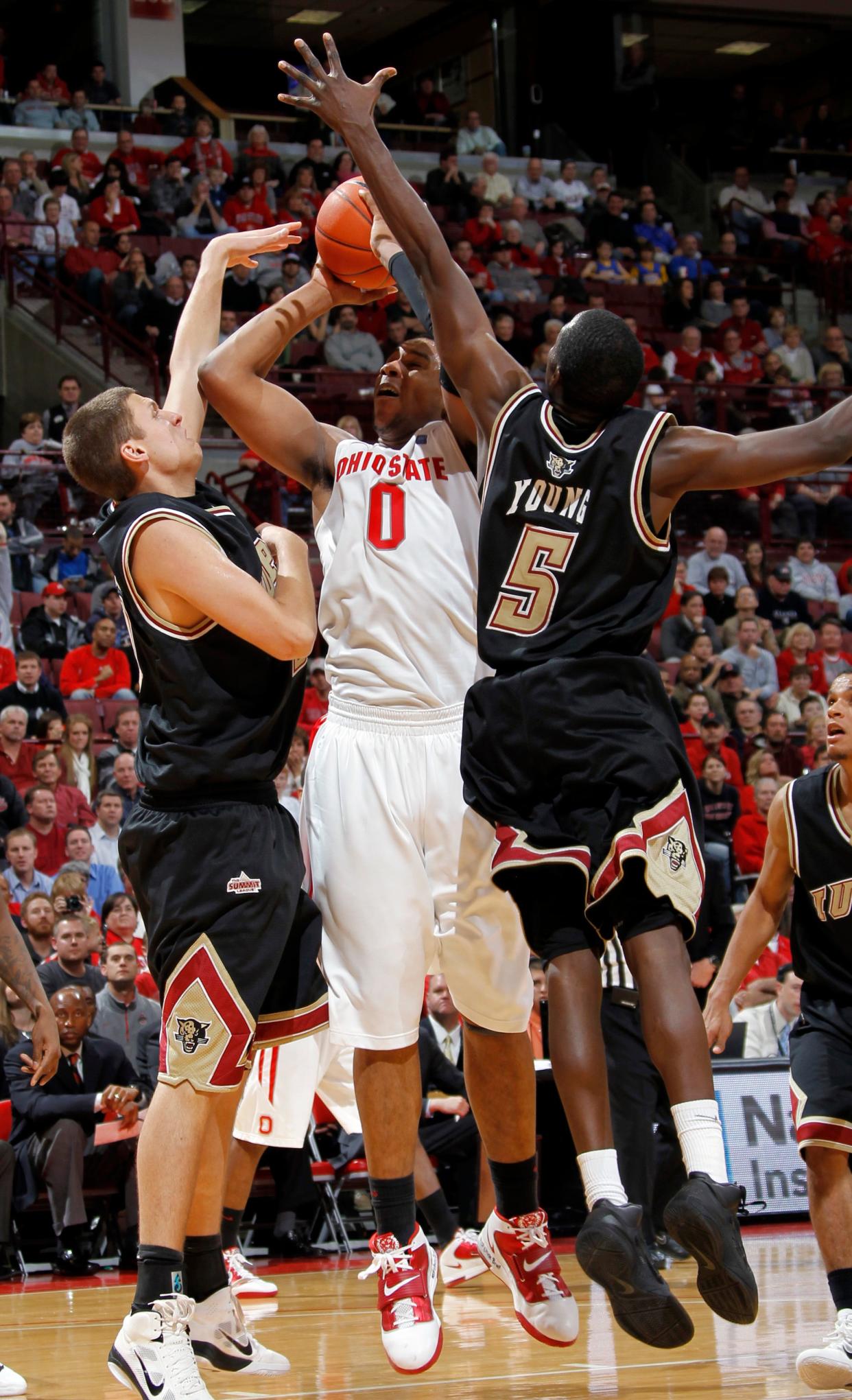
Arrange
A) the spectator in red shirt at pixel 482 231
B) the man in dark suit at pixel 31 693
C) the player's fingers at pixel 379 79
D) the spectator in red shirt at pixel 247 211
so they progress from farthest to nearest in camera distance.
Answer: the spectator in red shirt at pixel 482 231 → the spectator in red shirt at pixel 247 211 → the man in dark suit at pixel 31 693 → the player's fingers at pixel 379 79

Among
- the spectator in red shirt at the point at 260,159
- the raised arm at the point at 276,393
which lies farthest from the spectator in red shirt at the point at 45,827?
the spectator in red shirt at the point at 260,159

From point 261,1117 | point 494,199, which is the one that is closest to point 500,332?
point 494,199

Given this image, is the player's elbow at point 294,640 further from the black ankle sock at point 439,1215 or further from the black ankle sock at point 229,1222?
the black ankle sock at point 439,1215

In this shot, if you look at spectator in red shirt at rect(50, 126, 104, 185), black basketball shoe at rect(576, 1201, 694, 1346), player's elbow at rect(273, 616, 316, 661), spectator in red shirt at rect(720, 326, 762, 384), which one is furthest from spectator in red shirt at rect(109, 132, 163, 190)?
black basketball shoe at rect(576, 1201, 694, 1346)

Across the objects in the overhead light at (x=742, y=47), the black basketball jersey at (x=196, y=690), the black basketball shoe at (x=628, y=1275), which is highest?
the overhead light at (x=742, y=47)

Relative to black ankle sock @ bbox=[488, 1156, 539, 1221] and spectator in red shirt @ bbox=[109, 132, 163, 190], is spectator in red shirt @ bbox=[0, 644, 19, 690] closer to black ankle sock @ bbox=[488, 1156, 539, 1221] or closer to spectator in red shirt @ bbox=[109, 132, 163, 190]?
black ankle sock @ bbox=[488, 1156, 539, 1221]

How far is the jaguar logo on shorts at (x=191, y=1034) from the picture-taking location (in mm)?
4051

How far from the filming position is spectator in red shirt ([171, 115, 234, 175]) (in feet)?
61.3

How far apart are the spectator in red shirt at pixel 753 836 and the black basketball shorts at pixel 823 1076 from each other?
24.7ft

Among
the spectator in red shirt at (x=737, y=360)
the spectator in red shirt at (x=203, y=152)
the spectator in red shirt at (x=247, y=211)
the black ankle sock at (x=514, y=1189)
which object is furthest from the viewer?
the spectator in red shirt at (x=737, y=360)

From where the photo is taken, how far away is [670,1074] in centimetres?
382

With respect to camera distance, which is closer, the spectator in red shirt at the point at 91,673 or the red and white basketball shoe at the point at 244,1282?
the red and white basketball shoe at the point at 244,1282

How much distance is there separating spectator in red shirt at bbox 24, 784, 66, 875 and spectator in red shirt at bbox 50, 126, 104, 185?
380 inches

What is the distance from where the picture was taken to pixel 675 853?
156 inches
